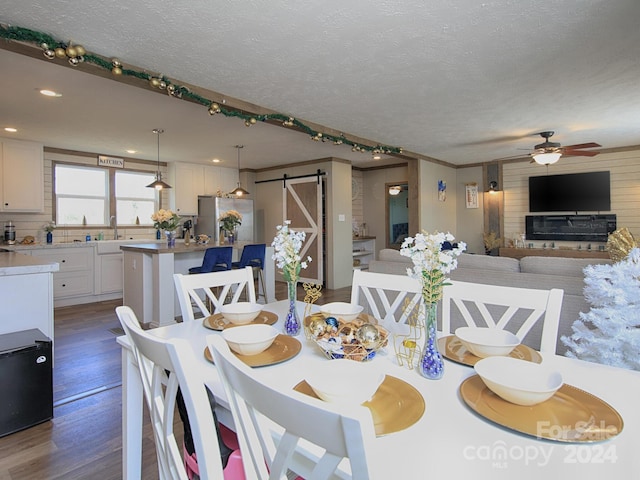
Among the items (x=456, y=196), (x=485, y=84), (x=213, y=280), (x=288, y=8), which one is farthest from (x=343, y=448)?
(x=456, y=196)

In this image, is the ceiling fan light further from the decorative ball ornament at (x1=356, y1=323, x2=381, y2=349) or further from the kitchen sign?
the kitchen sign

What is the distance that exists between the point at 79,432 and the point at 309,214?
17.0 feet

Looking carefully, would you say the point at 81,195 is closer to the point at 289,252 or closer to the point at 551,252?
the point at 289,252

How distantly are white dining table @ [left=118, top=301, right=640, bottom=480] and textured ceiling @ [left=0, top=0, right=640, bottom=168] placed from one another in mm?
1959

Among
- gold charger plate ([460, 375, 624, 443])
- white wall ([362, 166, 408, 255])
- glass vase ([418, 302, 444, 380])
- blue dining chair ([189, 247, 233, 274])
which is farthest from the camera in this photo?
white wall ([362, 166, 408, 255])

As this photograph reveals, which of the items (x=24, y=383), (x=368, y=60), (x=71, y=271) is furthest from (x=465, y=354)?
(x=71, y=271)

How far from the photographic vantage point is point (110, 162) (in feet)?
20.4

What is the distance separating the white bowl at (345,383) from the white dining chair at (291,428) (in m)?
0.13

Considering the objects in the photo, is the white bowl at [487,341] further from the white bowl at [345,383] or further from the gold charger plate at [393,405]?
the white bowl at [345,383]

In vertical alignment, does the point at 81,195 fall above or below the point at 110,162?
below

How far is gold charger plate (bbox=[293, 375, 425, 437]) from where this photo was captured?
836mm

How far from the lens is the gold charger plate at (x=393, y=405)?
836 mm

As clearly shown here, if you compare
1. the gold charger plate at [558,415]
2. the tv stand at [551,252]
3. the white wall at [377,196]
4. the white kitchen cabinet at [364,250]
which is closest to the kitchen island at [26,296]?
the gold charger plate at [558,415]

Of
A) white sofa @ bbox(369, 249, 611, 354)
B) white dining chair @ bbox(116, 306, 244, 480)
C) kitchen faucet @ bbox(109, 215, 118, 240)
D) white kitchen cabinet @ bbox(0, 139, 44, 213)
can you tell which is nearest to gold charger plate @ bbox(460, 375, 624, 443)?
white dining chair @ bbox(116, 306, 244, 480)
